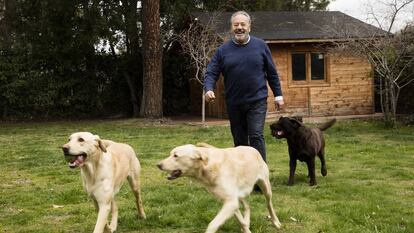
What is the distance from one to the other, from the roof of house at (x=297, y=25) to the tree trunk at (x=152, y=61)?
191 centimetres

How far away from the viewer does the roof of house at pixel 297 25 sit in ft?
57.8

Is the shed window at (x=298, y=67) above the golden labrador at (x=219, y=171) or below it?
above

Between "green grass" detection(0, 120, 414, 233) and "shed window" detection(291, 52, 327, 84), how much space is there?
7547 mm

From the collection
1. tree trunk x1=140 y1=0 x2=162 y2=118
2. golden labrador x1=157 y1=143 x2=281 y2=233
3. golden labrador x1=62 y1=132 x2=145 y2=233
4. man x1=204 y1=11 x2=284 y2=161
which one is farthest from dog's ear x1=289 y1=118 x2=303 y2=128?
tree trunk x1=140 y1=0 x2=162 y2=118

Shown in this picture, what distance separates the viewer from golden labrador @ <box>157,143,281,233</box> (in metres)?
4.35

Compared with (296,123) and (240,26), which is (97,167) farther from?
(296,123)

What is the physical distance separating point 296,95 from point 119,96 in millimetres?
8173

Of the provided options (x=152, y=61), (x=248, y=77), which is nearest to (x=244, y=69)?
(x=248, y=77)

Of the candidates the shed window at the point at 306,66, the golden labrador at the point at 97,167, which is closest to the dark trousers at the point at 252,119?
the golden labrador at the point at 97,167

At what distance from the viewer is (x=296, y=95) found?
64.1 ft

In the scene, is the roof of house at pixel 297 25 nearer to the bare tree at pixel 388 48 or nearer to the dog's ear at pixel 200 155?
the bare tree at pixel 388 48

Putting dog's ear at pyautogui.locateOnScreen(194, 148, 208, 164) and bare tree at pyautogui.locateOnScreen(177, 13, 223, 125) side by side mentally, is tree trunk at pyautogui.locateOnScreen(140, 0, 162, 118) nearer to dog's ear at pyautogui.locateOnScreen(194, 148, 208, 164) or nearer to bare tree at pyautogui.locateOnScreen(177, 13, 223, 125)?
bare tree at pyautogui.locateOnScreen(177, 13, 223, 125)

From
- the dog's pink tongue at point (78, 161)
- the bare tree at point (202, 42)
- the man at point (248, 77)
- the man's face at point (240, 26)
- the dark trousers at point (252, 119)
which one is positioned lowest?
the dog's pink tongue at point (78, 161)

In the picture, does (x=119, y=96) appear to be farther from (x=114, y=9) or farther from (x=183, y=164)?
(x=183, y=164)
